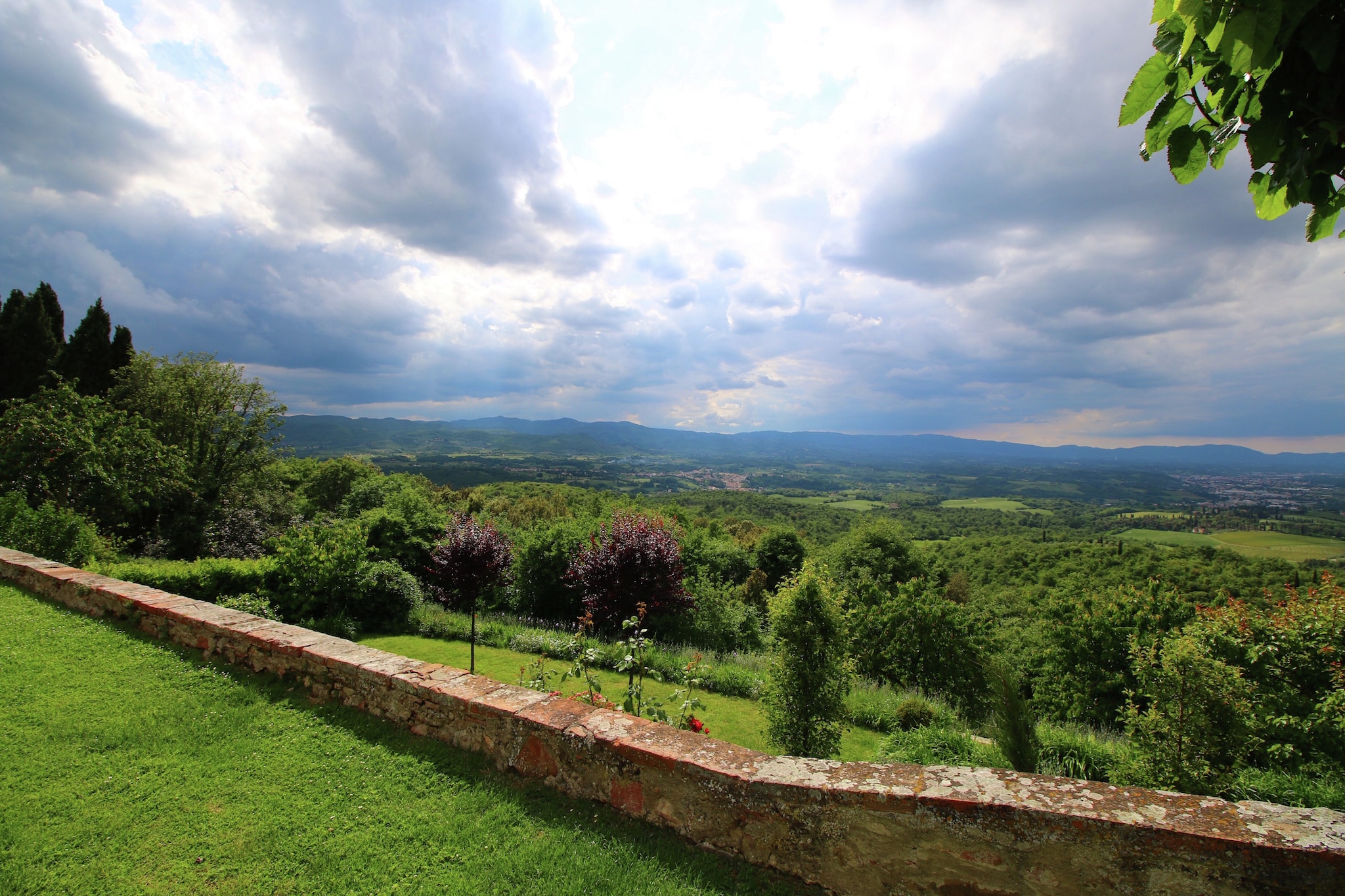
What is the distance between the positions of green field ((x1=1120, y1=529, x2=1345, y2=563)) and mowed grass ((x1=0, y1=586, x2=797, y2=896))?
56.4 meters

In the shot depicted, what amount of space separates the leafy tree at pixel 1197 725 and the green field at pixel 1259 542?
51513 millimetres

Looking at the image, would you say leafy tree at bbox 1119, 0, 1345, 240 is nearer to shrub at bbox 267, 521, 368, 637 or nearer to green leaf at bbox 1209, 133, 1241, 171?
green leaf at bbox 1209, 133, 1241, 171

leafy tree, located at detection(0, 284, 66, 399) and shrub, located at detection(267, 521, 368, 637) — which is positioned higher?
leafy tree, located at detection(0, 284, 66, 399)

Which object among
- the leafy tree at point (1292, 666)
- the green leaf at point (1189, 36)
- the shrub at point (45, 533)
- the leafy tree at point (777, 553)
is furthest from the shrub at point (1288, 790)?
the leafy tree at point (777, 553)

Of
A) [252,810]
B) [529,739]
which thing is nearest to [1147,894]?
[529,739]

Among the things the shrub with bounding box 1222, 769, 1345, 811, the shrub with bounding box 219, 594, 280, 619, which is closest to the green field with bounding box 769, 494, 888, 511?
the shrub with bounding box 219, 594, 280, 619

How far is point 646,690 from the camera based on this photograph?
951 centimetres

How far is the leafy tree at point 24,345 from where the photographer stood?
77.9 ft

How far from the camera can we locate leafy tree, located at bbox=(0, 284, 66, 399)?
2375 cm

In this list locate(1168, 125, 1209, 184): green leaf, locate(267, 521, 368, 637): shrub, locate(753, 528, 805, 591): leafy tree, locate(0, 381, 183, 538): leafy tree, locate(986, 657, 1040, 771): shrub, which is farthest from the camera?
locate(753, 528, 805, 591): leafy tree

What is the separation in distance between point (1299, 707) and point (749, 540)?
32813mm

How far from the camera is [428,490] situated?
45.6 m

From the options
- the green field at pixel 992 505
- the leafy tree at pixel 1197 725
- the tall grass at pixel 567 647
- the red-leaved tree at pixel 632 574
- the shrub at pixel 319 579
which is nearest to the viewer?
the leafy tree at pixel 1197 725

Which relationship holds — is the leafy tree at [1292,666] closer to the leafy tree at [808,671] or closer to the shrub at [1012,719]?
the shrub at [1012,719]
